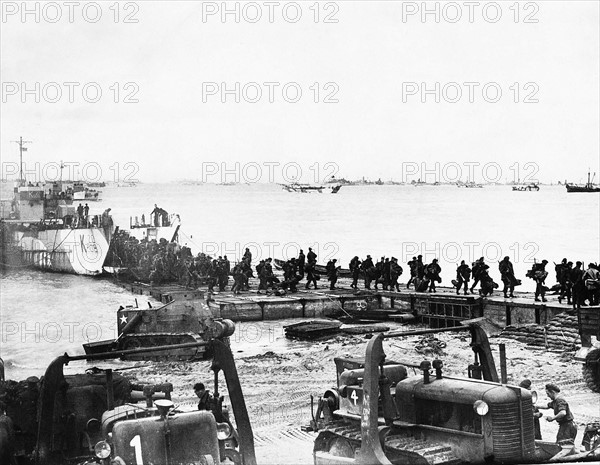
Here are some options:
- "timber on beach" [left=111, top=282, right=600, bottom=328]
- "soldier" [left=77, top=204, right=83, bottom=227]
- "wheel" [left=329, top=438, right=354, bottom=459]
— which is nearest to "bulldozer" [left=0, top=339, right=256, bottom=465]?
"wheel" [left=329, top=438, right=354, bottom=459]

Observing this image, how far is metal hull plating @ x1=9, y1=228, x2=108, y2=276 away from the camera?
92.7 ft

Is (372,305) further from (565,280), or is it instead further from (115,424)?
(115,424)

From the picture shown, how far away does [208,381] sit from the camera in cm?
1923

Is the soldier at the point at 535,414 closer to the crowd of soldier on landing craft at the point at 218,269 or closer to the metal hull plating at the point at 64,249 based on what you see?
the crowd of soldier on landing craft at the point at 218,269

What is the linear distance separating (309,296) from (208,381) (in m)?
12.3

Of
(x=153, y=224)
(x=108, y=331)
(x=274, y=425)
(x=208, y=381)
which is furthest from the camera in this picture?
(x=153, y=224)

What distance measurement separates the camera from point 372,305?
31422 millimetres

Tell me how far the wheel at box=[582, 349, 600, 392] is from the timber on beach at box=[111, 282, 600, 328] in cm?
734

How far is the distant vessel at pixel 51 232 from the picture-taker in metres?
27.5

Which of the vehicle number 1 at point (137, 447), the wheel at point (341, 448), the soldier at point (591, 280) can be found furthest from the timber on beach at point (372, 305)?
the vehicle number 1 at point (137, 447)

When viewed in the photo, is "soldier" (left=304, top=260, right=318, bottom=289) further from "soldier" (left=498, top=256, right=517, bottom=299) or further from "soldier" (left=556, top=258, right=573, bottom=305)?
"soldier" (left=556, top=258, right=573, bottom=305)

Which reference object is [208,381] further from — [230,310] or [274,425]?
[230,310]

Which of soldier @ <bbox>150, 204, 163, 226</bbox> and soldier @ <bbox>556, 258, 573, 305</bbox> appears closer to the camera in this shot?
soldier @ <bbox>556, 258, 573, 305</bbox>

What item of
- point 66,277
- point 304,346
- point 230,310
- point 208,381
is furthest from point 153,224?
point 208,381
